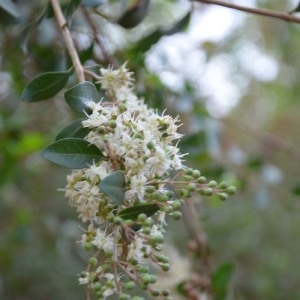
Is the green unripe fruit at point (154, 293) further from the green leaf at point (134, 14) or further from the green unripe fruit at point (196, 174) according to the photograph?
the green leaf at point (134, 14)

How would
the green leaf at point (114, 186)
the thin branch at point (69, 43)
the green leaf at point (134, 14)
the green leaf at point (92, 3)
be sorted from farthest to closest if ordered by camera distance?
the green leaf at point (134, 14)
the green leaf at point (92, 3)
the thin branch at point (69, 43)
the green leaf at point (114, 186)

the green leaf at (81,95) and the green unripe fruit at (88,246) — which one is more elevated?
the green leaf at (81,95)

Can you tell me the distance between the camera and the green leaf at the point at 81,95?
0.57 m

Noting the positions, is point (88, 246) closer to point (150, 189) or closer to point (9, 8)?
point (150, 189)

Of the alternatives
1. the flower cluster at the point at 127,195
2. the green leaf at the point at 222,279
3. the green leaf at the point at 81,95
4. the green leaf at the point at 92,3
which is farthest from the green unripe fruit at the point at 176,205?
the green leaf at the point at 222,279

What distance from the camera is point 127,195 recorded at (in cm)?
50

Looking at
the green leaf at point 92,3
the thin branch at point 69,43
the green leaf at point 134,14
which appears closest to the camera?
the thin branch at point 69,43

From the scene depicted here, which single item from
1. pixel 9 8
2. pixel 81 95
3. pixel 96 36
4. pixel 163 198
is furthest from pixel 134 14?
pixel 163 198

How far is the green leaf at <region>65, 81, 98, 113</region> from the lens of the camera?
567mm

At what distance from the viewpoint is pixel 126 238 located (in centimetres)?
50

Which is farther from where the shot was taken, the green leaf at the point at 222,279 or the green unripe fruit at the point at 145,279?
the green leaf at the point at 222,279

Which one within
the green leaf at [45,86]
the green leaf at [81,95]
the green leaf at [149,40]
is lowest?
the green leaf at [149,40]

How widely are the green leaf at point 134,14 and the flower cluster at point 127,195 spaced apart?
337 millimetres

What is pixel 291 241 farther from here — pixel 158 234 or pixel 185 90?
pixel 158 234
